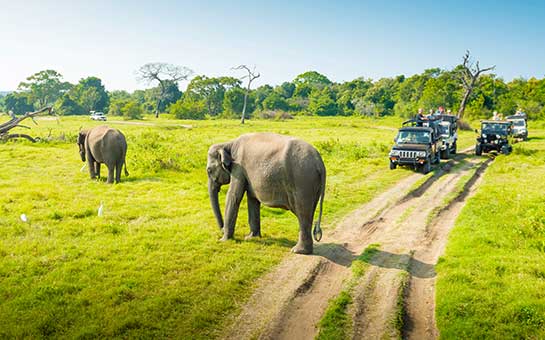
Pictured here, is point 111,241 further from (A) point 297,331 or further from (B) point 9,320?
(A) point 297,331

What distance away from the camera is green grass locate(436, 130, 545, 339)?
20.7 ft

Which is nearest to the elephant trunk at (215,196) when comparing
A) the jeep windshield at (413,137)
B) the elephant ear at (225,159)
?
the elephant ear at (225,159)

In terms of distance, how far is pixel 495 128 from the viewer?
25594 millimetres

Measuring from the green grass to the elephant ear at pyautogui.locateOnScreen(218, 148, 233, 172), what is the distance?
4783mm

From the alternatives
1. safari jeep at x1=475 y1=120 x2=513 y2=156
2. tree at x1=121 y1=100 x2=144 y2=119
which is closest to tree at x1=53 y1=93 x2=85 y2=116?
tree at x1=121 y1=100 x2=144 y2=119

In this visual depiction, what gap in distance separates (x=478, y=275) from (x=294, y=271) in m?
3.32

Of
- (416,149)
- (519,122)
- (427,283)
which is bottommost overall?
(427,283)

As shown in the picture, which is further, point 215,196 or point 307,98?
point 307,98

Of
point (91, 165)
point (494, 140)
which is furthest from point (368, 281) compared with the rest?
point (494, 140)

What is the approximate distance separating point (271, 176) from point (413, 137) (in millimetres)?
13634

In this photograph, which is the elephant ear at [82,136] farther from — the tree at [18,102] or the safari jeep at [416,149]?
the tree at [18,102]

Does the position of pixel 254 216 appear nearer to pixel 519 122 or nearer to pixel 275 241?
pixel 275 241

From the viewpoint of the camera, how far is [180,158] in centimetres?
2145

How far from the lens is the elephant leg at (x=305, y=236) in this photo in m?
8.87
